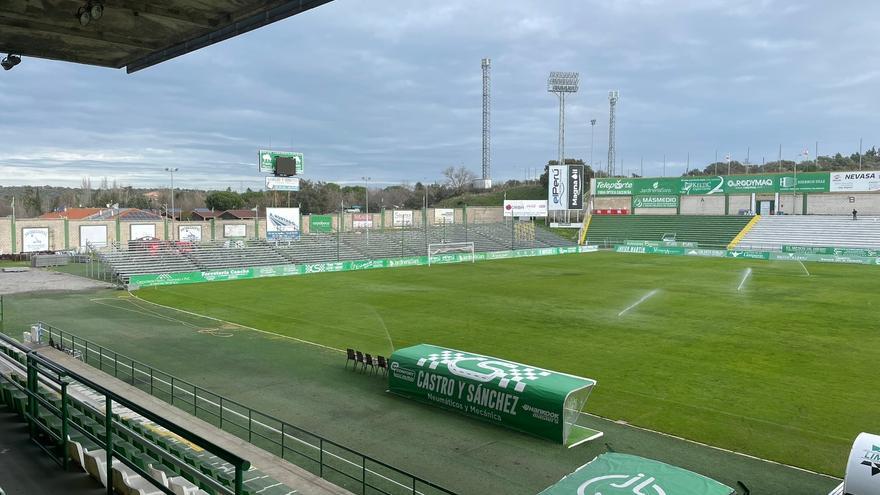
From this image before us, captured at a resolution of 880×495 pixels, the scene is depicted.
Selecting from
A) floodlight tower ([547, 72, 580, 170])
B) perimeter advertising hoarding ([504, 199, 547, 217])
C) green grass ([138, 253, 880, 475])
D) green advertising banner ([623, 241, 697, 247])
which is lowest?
green grass ([138, 253, 880, 475])

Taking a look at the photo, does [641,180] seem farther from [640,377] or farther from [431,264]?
[640,377]

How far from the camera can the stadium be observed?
973 centimetres

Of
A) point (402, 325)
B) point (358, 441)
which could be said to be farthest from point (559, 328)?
point (358, 441)

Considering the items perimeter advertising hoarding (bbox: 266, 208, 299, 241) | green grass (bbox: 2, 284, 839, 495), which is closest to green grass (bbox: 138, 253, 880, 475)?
green grass (bbox: 2, 284, 839, 495)

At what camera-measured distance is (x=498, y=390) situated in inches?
651

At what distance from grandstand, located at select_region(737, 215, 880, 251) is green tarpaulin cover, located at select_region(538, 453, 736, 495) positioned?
7201cm

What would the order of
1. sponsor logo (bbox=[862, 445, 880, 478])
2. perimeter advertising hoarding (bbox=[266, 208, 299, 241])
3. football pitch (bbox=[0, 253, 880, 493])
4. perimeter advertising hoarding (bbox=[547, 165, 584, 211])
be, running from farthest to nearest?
perimeter advertising hoarding (bbox=[547, 165, 584, 211]), perimeter advertising hoarding (bbox=[266, 208, 299, 241]), football pitch (bbox=[0, 253, 880, 493]), sponsor logo (bbox=[862, 445, 880, 478])

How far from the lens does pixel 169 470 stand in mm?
9367

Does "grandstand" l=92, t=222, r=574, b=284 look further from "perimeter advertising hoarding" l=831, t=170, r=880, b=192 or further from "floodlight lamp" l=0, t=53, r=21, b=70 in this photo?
"floodlight lamp" l=0, t=53, r=21, b=70

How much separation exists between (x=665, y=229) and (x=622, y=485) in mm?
84174

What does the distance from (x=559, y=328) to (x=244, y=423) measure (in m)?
17.1

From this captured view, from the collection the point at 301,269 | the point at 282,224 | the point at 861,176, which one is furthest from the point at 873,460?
the point at 861,176

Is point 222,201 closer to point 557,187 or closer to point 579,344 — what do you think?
point 557,187

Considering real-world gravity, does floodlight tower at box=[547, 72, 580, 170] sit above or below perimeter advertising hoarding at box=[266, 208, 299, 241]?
above
